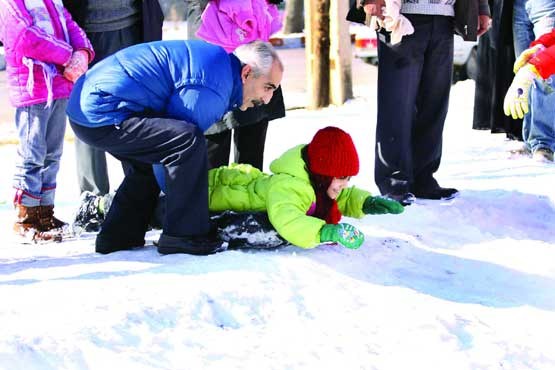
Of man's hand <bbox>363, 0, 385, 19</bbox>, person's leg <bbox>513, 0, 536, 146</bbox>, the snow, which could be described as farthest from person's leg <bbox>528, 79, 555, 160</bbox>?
man's hand <bbox>363, 0, 385, 19</bbox>

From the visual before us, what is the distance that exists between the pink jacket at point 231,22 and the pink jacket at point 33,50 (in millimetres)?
793

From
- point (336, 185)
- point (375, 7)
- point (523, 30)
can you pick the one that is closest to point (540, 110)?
point (523, 30)

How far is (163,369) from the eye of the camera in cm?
308

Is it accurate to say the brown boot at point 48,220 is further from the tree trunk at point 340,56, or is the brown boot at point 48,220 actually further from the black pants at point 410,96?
the tree trunk at point 340,56

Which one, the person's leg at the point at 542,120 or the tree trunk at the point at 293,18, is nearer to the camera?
the person's leg at the point at 542,120

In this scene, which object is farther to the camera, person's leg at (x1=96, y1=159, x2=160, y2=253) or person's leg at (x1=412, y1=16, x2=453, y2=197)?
person's leg at (x1=412, y1=16, x2=453, y2=197)

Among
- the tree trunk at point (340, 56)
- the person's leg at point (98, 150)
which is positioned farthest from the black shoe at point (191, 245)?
the tree trunk at point (340, 56)

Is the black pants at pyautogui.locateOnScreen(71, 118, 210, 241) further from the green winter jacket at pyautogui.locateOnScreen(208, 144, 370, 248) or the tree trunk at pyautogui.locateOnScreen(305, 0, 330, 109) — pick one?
the tree trunk at pyautogui.locateOnScreen(305, 0, 330, 109)

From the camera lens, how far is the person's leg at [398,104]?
5.22m

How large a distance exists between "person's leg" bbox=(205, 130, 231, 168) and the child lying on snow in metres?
0.65

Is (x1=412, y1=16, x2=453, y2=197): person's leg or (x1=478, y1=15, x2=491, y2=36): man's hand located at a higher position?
(x1=478, y1=15, x2=491, y2=36): man's hand

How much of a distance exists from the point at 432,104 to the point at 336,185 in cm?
145

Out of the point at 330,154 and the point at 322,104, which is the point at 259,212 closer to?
the point at 330,154

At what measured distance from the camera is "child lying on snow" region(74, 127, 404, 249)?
4.02m
